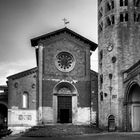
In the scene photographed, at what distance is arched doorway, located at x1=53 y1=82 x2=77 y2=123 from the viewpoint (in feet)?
127

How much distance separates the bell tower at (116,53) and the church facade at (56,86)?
6.94 ft

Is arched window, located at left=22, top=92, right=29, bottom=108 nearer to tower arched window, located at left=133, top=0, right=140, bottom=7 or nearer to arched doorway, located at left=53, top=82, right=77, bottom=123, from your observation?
arched doorway, located at left=53, top=82, right=77, bottom=123

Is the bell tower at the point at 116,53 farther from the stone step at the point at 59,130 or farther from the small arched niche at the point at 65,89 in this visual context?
the small arched niche at the point at 65,89

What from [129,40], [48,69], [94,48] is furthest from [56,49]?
[129,40]

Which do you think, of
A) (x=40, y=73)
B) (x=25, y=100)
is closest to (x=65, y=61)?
(x=40, y=73)

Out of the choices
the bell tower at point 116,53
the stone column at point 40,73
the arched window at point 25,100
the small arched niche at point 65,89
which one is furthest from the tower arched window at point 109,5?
the arched window at point 25,100

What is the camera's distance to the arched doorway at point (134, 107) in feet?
112

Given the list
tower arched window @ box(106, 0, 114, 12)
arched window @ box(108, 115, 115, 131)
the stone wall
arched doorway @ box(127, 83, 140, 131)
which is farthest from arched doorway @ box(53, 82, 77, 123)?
tower arched window @ box(106, 0, 114, 12)

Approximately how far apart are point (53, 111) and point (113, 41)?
1139 cm

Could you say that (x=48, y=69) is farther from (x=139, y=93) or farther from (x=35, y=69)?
(x=139, y=93)

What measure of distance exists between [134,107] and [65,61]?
10.9 m

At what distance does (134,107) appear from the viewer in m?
34.2

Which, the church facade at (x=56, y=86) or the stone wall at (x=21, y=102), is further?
the church facade at (x=56, y=86)

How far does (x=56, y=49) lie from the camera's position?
3941 cm
